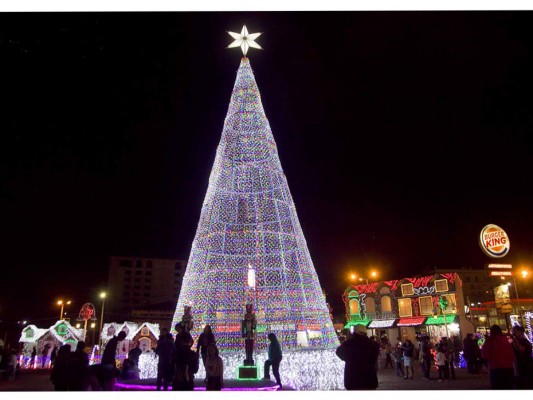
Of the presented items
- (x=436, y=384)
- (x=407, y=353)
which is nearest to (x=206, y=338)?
(x=436, y=384)

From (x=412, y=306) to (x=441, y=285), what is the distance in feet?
9.86

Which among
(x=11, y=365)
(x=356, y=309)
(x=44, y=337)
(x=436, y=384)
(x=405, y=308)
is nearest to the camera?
(x=436, y=384)

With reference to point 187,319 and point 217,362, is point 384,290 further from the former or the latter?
point 217,362

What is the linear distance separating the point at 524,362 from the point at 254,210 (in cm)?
933

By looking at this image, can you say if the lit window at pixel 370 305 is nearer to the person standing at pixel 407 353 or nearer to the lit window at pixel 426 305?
the lit window at pixel 426 305

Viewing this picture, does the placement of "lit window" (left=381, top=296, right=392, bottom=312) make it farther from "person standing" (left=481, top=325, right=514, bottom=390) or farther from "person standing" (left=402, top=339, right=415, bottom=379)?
"person standing" (left=481, top=325, right=514, bottom=390)

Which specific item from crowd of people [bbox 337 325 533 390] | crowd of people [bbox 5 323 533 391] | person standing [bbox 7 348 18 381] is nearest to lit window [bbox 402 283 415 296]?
crowd of people [bbox 5 323 533 391]

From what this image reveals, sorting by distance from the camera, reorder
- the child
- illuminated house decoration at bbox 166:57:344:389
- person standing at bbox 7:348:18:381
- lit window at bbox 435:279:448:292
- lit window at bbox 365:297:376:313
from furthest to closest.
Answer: lit window at bbox 365:297:376:313 < lit window at bbox 435:279:448:292 < person standing at bbox 7:348:18:381 < illuminated house decoration at bbox 166:57:344:389 < the child

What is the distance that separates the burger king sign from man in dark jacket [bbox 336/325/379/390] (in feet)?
57.0

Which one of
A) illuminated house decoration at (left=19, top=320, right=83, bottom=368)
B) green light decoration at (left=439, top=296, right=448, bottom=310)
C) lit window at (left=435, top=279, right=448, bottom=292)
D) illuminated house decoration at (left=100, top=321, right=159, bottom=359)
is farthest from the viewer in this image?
lit window at (left=435, top=279, right=448, bottom=292)

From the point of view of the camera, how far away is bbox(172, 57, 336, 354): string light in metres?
12.7

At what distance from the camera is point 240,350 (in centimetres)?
1240

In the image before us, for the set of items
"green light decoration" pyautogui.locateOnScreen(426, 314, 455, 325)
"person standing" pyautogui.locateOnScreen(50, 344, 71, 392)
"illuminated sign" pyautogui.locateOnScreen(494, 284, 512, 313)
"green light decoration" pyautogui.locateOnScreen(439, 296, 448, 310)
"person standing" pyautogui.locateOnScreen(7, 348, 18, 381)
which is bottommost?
"person standing" pyautogui.locateOnScreen(7, 348, 18, 381)

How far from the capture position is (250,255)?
13203 millimetres
